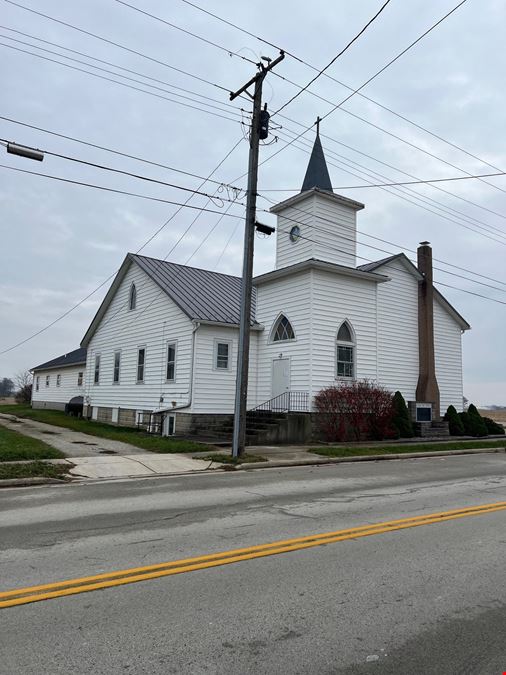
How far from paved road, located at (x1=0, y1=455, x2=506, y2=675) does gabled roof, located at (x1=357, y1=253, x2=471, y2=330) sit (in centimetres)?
1602

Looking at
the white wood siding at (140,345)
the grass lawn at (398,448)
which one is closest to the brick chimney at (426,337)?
the grass lawn at (398,448)

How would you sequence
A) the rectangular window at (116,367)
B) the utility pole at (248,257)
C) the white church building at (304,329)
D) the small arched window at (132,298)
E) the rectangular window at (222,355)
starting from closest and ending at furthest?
the utility pole at (248,257)
the white church building at (304,329)
the rectangular window at (222,355)
the small arched window at (132,298)
the rectangular window at (116,367)

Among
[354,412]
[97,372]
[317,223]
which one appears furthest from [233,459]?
[97,372]

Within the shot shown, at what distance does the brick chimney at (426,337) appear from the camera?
80.3 feet

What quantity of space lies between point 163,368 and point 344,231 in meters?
9.75

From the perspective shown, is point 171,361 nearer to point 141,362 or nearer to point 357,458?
point 141,362

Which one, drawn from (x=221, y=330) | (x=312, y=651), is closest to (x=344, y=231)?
(x=221, y=330)

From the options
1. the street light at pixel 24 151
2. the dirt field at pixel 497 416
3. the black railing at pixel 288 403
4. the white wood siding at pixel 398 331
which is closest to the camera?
the street light at pixel 24 151

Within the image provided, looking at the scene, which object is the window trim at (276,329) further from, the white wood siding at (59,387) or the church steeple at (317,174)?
the white wood siding at (59,387)

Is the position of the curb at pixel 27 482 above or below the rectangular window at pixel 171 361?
below

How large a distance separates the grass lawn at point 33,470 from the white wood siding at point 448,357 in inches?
748

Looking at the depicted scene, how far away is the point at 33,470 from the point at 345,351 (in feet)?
45.6

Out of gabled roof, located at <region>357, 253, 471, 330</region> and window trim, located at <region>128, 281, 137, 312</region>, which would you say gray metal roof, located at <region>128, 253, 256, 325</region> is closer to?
window trim, located at <region>128, 281, 137, 312</region>

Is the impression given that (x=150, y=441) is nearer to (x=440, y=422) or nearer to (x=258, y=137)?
(x=258, y=137)
